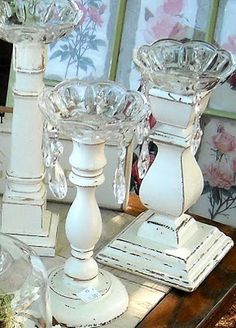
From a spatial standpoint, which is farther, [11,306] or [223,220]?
[223,220]

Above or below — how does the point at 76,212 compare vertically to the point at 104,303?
above

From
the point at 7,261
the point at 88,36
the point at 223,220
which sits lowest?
the point at 223,220

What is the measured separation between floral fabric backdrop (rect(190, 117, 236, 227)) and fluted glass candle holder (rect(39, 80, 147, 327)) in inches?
16.8

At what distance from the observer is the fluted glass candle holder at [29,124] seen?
Answer: 3.73 feet

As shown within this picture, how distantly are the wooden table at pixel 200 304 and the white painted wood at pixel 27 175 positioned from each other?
0.60ft

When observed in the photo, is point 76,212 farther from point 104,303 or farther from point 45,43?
point 45,43

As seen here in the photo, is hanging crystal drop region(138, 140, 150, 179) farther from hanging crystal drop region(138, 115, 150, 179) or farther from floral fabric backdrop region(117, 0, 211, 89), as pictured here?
floral fabric backdrop region(117, 0, 211, 89)

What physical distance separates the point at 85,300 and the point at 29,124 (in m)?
0.25

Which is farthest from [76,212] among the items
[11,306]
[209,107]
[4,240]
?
[209,107]

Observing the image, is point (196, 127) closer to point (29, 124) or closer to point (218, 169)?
point (29, 124)

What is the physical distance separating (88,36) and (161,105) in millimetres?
429

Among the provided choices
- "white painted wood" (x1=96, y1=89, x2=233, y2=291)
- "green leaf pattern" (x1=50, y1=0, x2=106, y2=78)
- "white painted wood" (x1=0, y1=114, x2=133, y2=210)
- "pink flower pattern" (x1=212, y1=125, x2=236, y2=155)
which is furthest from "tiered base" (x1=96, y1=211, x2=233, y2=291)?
"green leaf pattern" (x1=50, y1=0, x2=106, y2=78)

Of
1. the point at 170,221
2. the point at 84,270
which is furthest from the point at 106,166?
the point at 84,270

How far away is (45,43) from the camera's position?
1.13 metres
